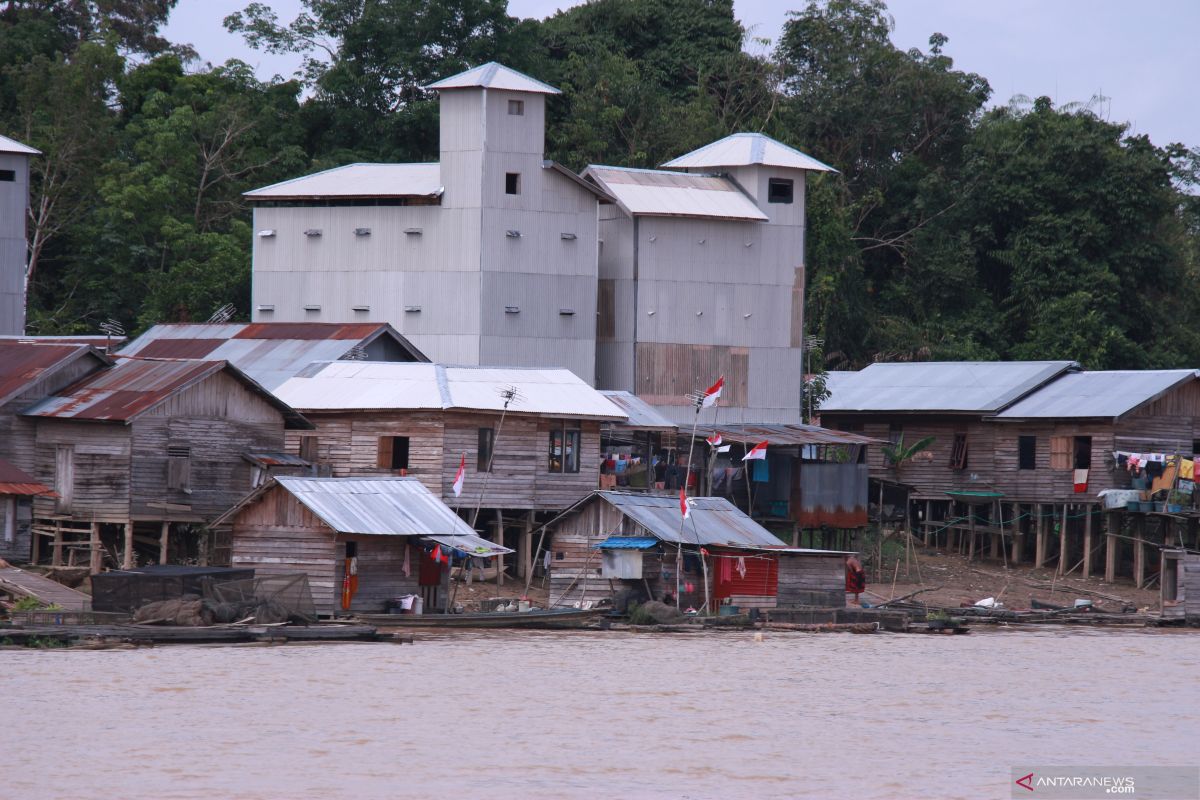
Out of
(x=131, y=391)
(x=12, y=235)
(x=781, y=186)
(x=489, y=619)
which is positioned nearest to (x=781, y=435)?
(x=781, y=186)

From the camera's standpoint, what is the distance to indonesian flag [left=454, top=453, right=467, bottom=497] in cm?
4478

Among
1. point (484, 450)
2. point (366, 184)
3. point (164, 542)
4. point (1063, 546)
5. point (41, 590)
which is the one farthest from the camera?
point (1063, 546)

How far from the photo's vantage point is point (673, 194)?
5691 centimetres

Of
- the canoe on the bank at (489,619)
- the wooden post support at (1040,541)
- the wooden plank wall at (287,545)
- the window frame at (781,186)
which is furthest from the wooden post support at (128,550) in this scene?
the wooden post support at (1040,541)

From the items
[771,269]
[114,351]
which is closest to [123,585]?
[114,351]

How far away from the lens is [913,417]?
6053 cm

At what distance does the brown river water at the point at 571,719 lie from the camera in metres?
24.5

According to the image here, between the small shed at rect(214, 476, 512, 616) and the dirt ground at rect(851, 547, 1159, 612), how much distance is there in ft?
41.8

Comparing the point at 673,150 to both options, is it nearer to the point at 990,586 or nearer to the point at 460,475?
the point at 990,586

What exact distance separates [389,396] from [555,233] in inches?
359

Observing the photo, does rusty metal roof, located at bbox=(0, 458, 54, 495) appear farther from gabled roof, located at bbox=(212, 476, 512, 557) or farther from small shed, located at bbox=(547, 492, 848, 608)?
small shed, located at bbox=(547, 492, 848, 608)

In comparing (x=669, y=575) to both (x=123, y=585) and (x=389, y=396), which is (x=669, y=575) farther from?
(x=123, y=585)

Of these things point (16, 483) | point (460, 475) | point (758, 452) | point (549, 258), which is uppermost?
point (549, 258)

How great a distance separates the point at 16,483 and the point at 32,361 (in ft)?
13.8
